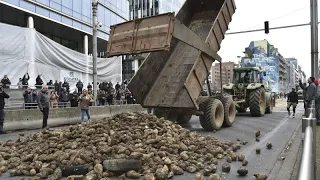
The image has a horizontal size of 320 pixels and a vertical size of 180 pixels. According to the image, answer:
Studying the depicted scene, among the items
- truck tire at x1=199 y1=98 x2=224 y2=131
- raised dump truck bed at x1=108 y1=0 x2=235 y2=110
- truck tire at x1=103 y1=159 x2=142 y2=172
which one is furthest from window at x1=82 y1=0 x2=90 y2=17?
truck tire at x1=103 y1=159 x2=142 y2=172

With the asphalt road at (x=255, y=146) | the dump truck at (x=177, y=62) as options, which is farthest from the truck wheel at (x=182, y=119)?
the asphalt road at (x=255, y=146)

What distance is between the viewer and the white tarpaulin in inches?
649

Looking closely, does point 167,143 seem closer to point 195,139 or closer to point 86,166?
point 195,139

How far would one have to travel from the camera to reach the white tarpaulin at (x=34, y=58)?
16.5 meters

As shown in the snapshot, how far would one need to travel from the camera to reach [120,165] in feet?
18.5

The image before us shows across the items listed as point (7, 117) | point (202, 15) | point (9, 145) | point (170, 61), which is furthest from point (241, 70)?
point (9, 145)

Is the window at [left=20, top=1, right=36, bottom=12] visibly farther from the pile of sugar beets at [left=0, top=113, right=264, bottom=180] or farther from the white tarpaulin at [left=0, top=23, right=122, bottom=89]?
the pile of sugar beets at [left=0, top=113, right=264, bottom=180]

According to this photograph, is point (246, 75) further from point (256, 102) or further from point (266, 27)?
point (266, 27)

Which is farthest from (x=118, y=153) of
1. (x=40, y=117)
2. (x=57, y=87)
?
(x=57, y=87)

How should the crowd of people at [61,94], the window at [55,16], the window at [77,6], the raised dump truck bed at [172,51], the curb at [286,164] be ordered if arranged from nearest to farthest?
the curb at [286,164]
the raised dump truck bed at [172,51]
the crowd of people at [61,94]
the window at [55,16]
the window at [77,6]

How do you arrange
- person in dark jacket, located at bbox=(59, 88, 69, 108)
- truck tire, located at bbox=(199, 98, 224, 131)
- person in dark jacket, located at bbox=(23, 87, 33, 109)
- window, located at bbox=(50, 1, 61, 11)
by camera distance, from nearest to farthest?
truck tire, located at bbox=(199, 98, 224, 131) → person in dark jacket, located at bbox=(23, 87, 33, 109) → person in dark jacket, located at bbox=(59, 88, 69, 108) → window, located at bbox=(50, 1, 61, 11)

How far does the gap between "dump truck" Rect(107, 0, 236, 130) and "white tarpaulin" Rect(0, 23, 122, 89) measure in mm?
9229

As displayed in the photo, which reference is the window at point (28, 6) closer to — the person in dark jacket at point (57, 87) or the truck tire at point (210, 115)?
the person in dark jacket at point (57, 87)

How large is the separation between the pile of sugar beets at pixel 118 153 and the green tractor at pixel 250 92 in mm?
8175
